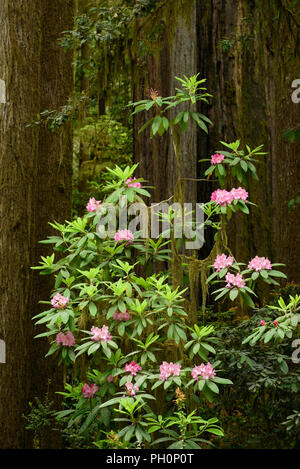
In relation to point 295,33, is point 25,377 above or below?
below

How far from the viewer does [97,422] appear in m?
4.75

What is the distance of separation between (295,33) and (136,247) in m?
2.52

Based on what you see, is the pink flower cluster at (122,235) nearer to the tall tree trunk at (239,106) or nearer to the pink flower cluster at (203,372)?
Answer: the pink flower cluster at (203,372)

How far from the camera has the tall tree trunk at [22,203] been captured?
19.6ft

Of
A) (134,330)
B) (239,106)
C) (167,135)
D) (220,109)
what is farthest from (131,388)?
(239,106)

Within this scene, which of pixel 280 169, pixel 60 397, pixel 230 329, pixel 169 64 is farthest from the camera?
pixel 280 169

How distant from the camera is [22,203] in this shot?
6.16 m

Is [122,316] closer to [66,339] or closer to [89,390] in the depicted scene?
[66,339]

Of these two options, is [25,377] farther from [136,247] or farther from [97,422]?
[136,247]

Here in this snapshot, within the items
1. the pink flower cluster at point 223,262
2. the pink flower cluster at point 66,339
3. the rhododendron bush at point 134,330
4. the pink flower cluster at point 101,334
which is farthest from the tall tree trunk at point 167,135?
the pink flower cluster at point 101,334

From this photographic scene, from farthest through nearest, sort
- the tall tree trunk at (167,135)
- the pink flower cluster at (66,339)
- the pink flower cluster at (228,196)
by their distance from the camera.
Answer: the tall tree trunk at (167,135) < the pink flower cluster at (228,196) < the pink flower cluster at (66,339)

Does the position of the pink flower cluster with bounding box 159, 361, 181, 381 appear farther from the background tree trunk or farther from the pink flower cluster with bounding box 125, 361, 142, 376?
the background tree trunk

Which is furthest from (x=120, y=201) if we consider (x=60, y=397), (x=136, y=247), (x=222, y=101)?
(x=222, y=101)

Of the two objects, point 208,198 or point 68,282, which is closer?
point 68,282
